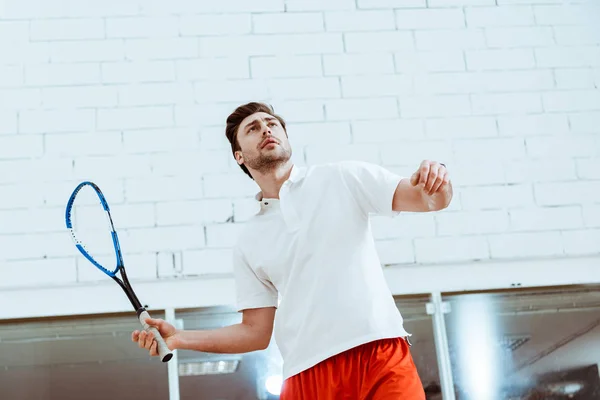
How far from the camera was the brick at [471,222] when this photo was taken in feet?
11.0

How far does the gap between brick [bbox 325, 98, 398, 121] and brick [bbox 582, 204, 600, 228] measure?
0.83 m

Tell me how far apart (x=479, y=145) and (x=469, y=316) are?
0.68m

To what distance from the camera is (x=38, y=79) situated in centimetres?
341

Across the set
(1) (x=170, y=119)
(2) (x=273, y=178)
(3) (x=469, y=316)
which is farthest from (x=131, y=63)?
(3) (x=469, y=316)

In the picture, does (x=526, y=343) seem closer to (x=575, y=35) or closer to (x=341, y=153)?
(x=341, y=153)

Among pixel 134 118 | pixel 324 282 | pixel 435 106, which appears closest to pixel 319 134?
pixel 435 106

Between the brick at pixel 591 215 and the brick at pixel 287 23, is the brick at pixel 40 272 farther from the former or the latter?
the brick at pixel 591 215

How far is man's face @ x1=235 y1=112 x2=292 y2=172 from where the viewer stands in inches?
92.7

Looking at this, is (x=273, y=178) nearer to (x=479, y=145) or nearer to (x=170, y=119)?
(x=170, y=119)

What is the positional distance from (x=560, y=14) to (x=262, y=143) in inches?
73.9

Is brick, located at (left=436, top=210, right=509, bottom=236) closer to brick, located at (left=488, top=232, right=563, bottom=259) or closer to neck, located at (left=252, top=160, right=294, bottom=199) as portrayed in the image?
brick, located at (left=488, top=232, right=563, bottom=259)

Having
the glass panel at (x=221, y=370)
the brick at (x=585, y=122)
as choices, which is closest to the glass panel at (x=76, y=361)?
the glass panel at (x=221, y=370)

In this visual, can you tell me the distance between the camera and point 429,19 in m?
3.62

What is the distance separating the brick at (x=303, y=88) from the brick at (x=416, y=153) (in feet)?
1.03
